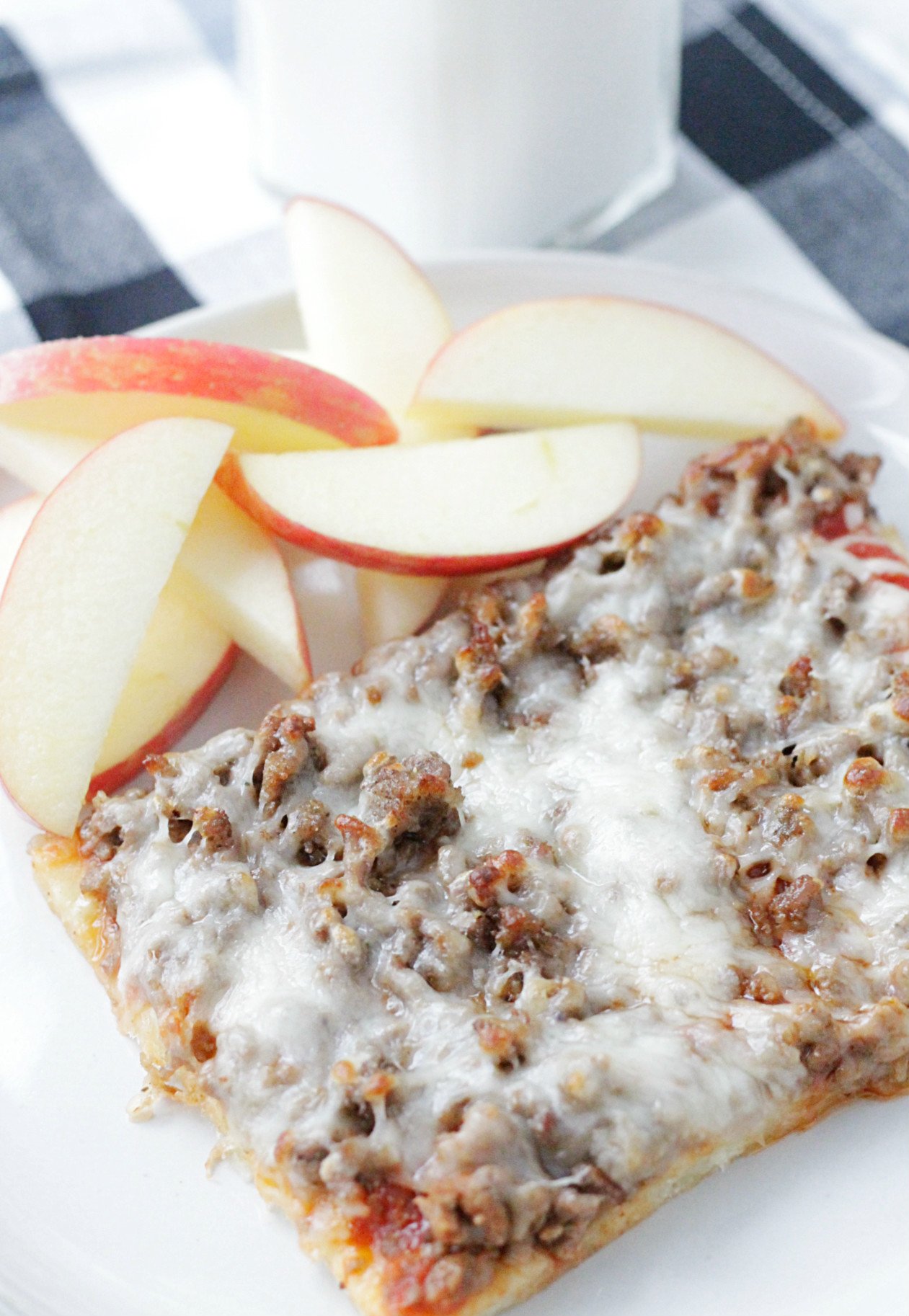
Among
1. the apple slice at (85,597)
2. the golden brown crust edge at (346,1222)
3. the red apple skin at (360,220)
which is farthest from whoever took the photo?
the red apple skin at (360,220)

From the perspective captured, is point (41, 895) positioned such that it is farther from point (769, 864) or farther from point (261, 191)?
point (261, 191)

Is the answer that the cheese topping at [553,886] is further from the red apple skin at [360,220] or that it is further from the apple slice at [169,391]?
the red apple skin at [360,220]

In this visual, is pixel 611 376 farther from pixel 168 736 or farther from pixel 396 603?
pixel 168 736

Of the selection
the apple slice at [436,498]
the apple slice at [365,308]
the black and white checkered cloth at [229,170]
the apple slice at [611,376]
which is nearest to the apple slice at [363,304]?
the apple slice at [365,308]

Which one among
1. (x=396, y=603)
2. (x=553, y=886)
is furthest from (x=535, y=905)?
(x=396, y=603)

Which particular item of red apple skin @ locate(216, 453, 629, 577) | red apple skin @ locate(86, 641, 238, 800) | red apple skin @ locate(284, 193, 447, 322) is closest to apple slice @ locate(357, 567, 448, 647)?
red apple skin @ locate(216, 453, 629, 577)

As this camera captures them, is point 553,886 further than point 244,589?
No
